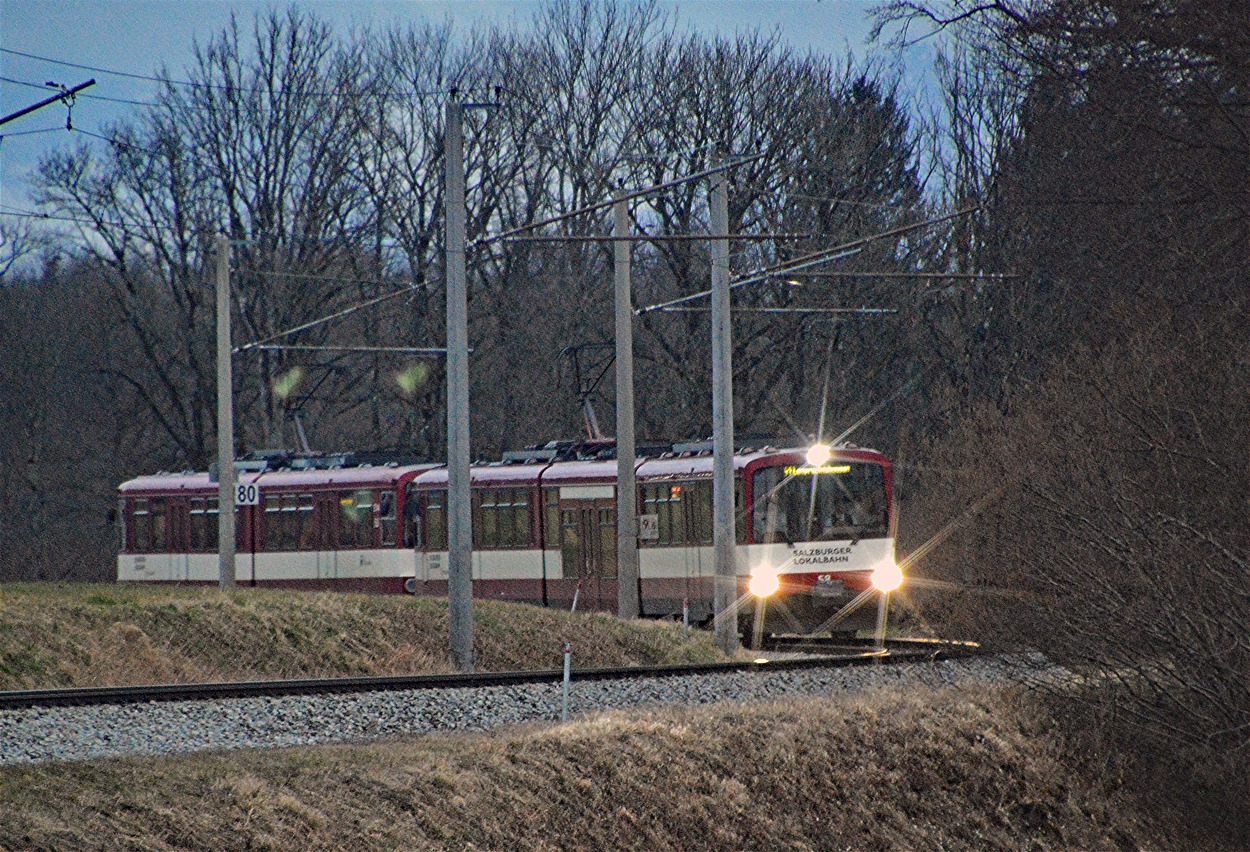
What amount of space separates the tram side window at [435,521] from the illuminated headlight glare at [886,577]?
368 inches

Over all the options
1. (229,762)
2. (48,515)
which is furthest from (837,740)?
(48,515)

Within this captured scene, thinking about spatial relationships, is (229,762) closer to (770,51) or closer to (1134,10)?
(1134,10)

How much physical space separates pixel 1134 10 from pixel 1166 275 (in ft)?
11.7

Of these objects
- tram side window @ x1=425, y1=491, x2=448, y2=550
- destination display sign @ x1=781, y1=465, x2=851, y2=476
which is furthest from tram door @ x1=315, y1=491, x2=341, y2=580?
destination display sign @ x1=781, y1=465, x2=851, y2=476

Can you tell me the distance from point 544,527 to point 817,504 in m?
5.95

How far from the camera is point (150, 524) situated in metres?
39.7

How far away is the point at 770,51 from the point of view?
47.2m

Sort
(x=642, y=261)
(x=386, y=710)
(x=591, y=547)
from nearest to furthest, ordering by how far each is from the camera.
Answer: (x=386, y=710)
(x=591, y=547)
(x=642, y=261)

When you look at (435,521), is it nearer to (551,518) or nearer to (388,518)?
(388,518)

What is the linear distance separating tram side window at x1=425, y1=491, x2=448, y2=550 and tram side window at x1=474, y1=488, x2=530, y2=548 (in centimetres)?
82

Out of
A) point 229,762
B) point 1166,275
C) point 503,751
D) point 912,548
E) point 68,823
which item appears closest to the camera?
point 68,823

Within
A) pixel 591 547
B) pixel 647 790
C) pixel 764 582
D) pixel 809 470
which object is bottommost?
pixel 647 790

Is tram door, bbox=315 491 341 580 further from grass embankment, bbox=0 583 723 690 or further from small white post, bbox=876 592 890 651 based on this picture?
small white post, bbox=876 592 890 651

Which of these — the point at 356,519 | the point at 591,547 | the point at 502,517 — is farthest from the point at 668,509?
the point at 356,519
